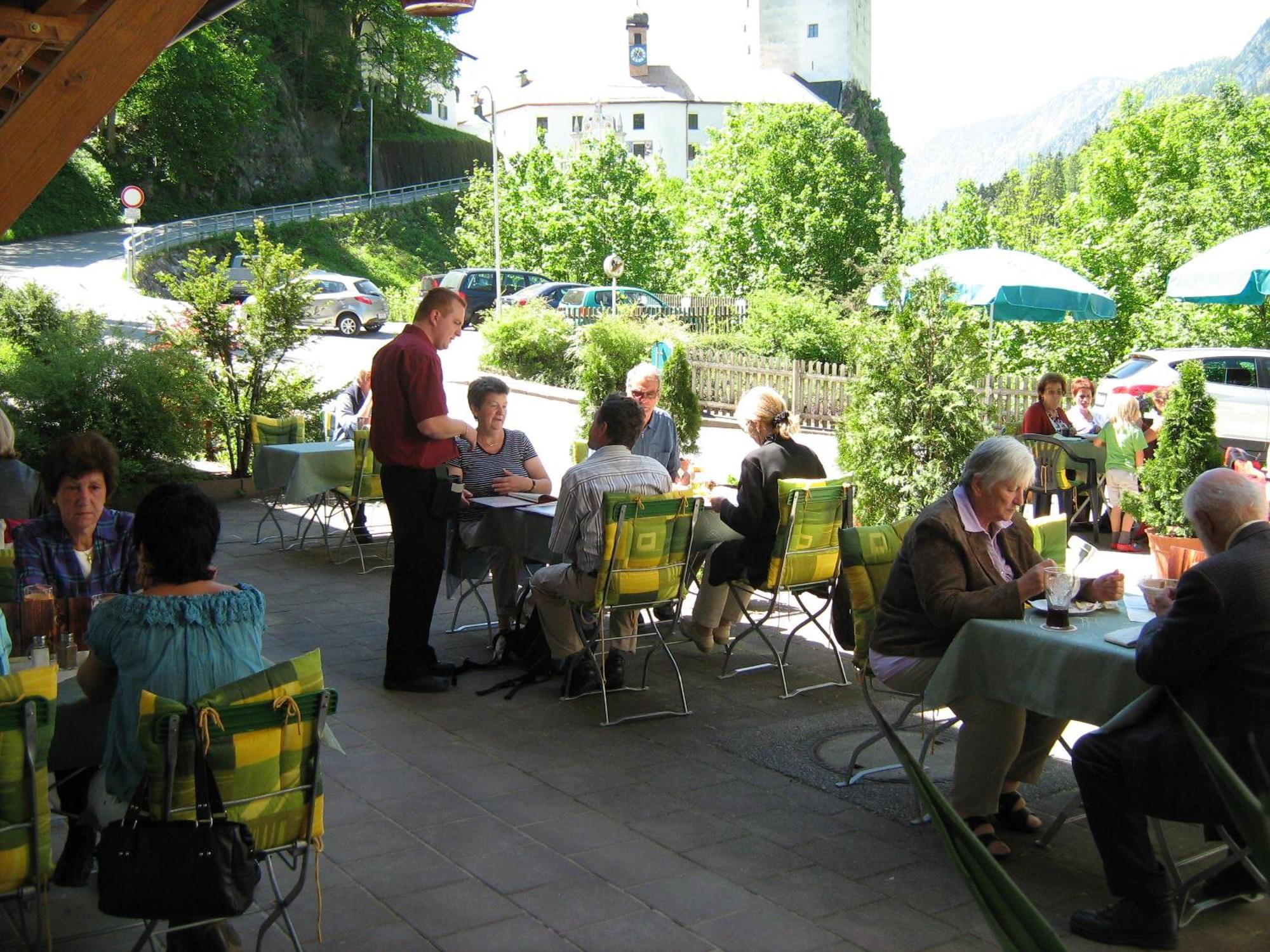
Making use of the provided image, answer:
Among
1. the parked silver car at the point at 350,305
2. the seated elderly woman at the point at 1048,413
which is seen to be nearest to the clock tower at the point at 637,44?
the parked silver car at the point at 350,305

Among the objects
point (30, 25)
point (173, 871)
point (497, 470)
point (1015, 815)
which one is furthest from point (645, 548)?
point (30, 25)

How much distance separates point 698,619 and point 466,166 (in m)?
63.3

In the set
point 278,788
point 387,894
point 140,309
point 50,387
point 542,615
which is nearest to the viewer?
point 278,788

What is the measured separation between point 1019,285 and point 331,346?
1843cm

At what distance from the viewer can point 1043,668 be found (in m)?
3.91

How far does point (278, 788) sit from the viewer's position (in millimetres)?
2986

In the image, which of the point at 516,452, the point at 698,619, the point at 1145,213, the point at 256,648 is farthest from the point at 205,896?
the point at 1145,213

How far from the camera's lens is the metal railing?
38.0 m

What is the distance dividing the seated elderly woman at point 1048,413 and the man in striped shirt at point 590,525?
5558mm

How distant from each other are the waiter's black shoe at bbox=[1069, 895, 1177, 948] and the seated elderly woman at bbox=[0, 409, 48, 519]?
4.58 m

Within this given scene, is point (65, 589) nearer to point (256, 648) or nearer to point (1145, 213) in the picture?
point (256, 648)

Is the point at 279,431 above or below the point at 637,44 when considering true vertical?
below

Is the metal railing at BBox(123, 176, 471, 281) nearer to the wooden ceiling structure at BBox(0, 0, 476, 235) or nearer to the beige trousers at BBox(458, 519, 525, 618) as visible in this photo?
the wooden ceiling structure at BBox(0, 0, 476, 235)

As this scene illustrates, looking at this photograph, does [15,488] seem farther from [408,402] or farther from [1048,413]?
[1048,413]
